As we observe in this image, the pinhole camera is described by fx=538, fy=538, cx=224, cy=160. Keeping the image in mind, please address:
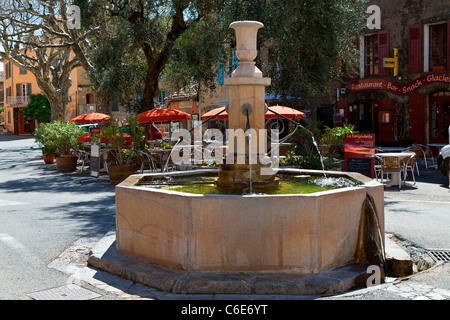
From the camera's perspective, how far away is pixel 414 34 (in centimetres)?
2122

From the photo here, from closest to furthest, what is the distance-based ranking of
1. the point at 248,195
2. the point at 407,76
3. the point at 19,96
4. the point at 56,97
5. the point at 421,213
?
the point at 248,195, the point at 421,213, the point at 407,76, the point at 56,97, the point at 19,96

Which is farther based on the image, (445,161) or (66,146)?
(66,146)

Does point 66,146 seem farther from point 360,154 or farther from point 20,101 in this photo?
point 20,101

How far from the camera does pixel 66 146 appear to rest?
18.4 metres

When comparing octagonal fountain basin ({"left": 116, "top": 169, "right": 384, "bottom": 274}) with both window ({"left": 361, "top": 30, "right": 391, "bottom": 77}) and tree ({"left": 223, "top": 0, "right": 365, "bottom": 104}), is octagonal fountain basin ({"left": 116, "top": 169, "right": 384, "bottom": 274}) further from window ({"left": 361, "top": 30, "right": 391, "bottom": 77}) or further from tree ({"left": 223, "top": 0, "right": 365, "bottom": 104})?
window ({"left": 361, "top": 30, "right": 391, "bottom": 77})

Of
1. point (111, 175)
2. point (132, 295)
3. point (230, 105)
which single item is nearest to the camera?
point (132, 295)

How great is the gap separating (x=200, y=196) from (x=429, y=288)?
2.33 meters

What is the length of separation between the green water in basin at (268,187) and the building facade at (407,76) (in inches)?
525

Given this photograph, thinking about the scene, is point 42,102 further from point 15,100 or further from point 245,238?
point 245,238

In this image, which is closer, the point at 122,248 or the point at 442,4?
the point at 122,248

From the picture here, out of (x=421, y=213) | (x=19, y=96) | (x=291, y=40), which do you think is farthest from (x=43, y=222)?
(x=19, y=96)

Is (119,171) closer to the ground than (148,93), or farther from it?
closer to the ground

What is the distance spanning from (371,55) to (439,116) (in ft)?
13.6

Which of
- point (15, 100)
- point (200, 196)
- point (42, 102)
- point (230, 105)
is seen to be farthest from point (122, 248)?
point (15, 100)
